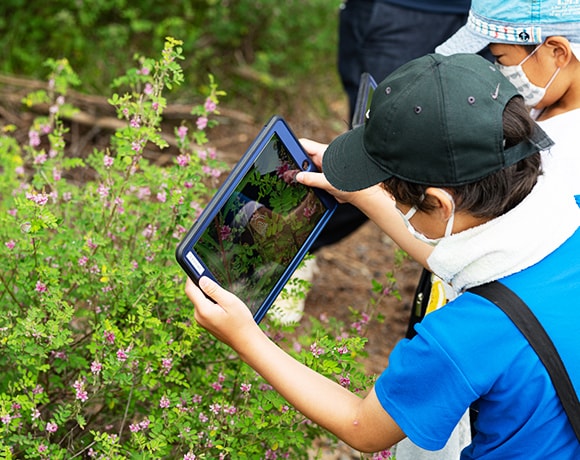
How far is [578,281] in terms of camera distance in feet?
5.56

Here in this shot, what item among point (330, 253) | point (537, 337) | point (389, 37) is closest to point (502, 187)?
point (537, 337)

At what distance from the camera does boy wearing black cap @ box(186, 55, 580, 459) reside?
5.28 ft

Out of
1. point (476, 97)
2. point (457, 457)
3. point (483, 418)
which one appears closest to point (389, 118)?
point (476, 97)

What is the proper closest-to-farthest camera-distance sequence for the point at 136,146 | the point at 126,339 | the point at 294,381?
the point at 294,381 → the point at 126,339 → the point at 136,146

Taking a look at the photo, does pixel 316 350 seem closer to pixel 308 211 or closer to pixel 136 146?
pixel 308 211

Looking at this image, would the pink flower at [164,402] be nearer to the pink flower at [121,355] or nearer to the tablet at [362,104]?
the pink flower at [121,355]

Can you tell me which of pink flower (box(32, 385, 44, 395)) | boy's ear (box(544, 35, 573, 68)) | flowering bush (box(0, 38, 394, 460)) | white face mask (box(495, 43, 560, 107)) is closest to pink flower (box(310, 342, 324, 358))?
flowering bush (box(0, 38, 394, 460))

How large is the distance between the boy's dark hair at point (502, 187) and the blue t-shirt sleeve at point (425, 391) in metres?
0.27

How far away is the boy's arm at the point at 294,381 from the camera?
69.1 inches

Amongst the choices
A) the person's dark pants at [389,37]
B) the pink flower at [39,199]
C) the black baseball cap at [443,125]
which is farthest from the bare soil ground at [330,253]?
the black baseball cap at [443,125]

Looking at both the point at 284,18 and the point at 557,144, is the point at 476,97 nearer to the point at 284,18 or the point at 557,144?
the point at 557,144

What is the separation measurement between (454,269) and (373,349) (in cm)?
222

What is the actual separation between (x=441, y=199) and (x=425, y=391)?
0.38 meters

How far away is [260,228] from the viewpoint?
6.82ft
